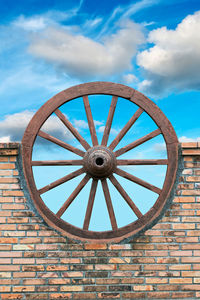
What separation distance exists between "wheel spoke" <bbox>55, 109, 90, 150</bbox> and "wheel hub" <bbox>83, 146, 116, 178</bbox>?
0.39ft

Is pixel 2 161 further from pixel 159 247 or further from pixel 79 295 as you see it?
pixel 159 247

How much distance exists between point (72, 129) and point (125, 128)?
2.33 ft

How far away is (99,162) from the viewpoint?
4.36 m

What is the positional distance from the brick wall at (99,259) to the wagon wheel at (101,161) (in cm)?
13

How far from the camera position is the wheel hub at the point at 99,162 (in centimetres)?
431

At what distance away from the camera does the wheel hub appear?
431 cm

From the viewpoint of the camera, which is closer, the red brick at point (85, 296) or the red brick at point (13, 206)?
the red brick at point (85, 296)

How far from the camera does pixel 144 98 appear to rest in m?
4.58

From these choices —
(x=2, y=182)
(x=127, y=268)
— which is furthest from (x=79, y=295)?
(x=2, y=182)

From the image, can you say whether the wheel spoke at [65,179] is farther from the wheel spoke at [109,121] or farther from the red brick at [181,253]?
the red brick at [181,253]

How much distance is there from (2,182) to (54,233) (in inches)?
36.9

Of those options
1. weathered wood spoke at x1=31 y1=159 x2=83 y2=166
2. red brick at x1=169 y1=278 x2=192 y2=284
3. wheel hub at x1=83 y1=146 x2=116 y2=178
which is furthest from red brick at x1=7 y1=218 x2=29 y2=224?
red brick at x1=169 y1=278 x2=192 y2=284

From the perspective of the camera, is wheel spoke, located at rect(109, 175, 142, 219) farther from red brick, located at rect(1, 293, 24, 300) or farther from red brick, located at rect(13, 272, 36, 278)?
red brick, located at rect(1, 293, 24, 300)

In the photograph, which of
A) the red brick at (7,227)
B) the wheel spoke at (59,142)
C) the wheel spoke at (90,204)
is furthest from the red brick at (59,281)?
the wheel spoke at (59,142)
